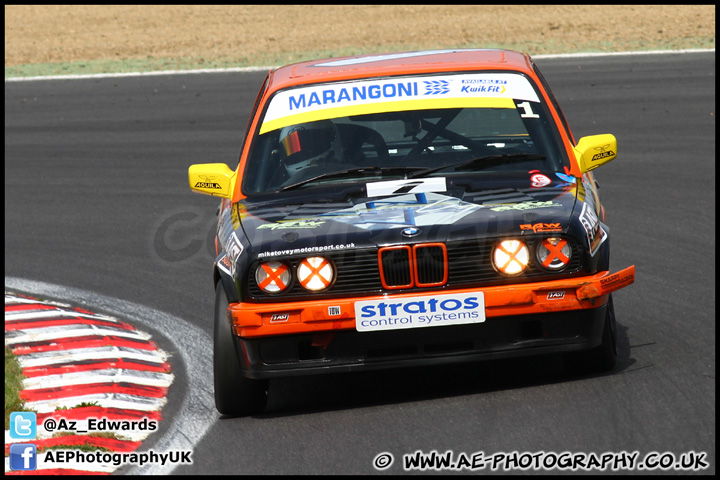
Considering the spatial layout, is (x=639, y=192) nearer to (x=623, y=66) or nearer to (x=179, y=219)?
(x=179, y=219)

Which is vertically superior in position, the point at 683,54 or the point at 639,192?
the point at 683,54

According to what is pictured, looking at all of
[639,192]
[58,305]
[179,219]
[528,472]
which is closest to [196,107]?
[179,219]

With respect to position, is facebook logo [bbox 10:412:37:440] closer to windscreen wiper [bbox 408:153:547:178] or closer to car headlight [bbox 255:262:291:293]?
car headlight [bbox 255:262:291:293]

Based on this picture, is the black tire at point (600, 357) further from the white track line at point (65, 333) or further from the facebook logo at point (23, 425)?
the white track line at point (65, 333)

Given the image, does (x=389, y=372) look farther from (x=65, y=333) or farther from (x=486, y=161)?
(x=65, y=333)

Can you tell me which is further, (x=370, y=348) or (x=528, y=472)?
(x=370, y=348)

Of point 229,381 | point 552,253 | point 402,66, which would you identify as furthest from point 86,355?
point 552,253

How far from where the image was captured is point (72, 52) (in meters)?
25.3

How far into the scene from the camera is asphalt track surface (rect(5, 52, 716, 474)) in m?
4.84

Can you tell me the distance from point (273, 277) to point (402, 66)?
1.97m

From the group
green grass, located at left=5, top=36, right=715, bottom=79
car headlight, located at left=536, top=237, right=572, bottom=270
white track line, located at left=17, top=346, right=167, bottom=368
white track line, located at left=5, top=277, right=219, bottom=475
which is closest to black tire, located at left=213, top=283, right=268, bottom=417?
white track line, located at left=5, top=277, right=219, bottom=475

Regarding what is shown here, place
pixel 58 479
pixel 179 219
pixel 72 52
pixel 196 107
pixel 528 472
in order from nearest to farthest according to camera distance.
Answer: pixel 528 472, pixel 58 479, pixel 179 219, pixel 196 107, pixel 72 52

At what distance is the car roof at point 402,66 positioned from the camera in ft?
21.2

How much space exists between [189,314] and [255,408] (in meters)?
2.24
